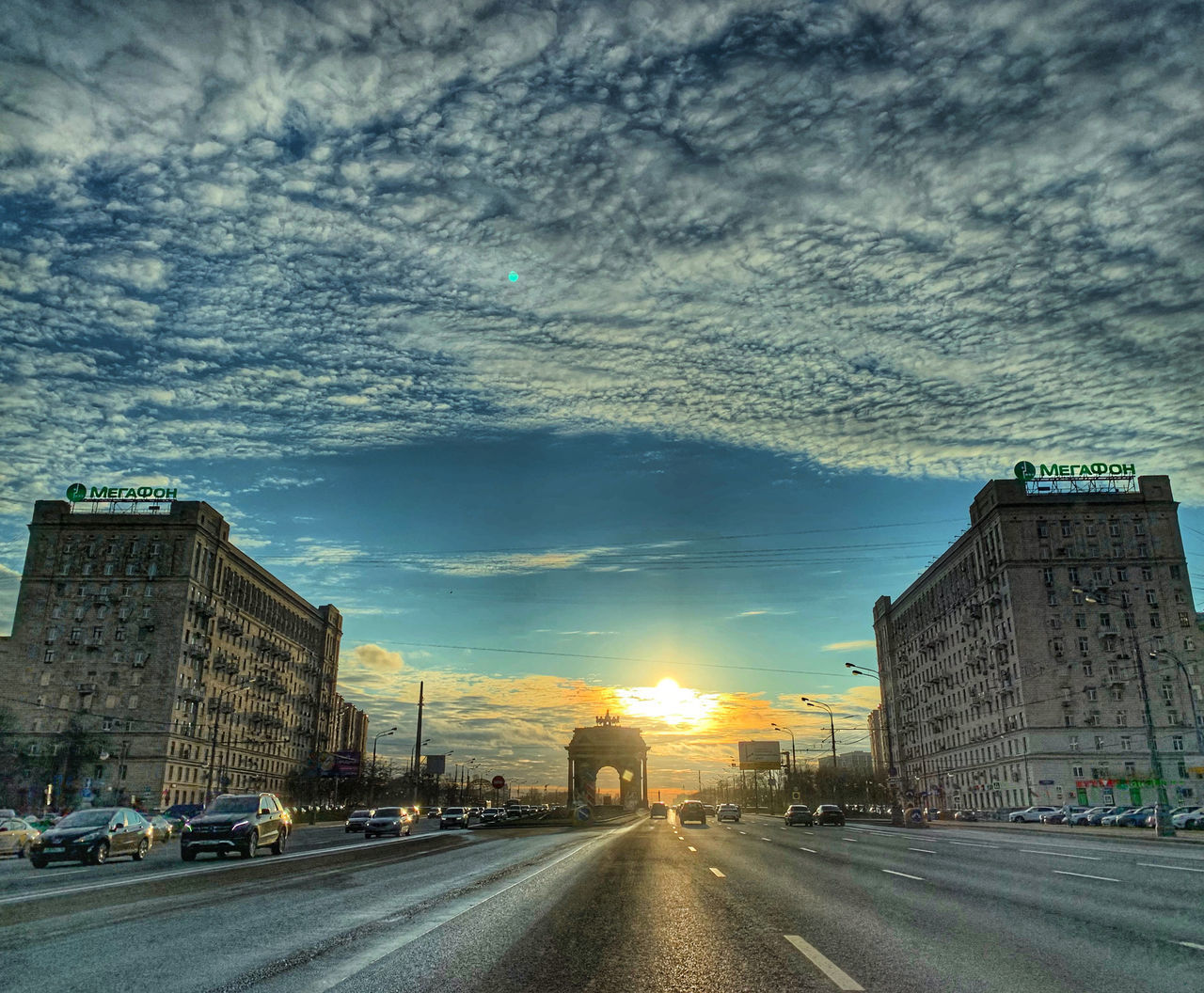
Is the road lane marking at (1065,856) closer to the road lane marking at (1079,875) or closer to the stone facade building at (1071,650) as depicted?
the road lane marking at (1079,875)

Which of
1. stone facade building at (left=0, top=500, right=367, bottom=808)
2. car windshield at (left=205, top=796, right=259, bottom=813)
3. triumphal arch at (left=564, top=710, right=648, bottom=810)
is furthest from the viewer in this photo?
triumphal arch at (left=564, top=710, right=648, bottom=810)

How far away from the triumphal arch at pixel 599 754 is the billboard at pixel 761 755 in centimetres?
3419

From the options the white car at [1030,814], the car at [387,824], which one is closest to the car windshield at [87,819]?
the car at [387,824]

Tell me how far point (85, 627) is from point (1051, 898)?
103 m

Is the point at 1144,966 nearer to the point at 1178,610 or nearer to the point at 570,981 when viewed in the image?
the point at 570,981

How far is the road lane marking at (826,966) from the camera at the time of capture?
679 cm

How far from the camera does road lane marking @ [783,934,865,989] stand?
22.3 feet

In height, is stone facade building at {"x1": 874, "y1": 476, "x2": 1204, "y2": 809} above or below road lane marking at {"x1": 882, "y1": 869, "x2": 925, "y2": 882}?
above

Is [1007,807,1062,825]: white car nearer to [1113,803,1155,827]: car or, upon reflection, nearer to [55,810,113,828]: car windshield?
[1113,803,1155,827]: car

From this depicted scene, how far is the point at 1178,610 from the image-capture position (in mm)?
89250

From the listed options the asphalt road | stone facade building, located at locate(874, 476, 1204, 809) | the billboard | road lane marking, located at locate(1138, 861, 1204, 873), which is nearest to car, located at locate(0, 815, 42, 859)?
the asphalt road

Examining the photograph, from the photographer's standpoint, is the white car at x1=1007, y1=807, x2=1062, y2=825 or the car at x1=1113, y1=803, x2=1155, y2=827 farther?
the white car at x1=1007, y1=807, x2=1062, y2=825

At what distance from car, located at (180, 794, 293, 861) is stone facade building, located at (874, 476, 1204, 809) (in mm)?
72100

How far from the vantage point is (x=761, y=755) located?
430ft
